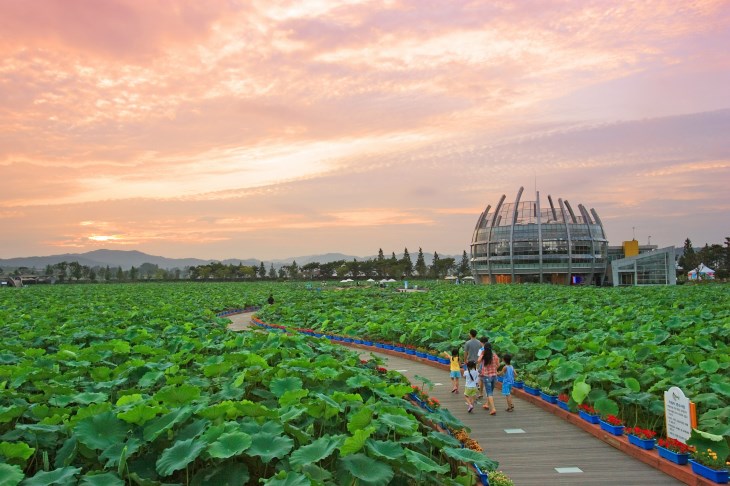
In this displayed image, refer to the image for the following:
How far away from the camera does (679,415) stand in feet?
24.4

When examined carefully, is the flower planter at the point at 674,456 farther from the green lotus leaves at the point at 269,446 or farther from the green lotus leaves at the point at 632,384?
the green lotus leaves at the point at 269,446

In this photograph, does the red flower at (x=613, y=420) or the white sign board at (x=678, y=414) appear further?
the red flower at (x=613, y=420)

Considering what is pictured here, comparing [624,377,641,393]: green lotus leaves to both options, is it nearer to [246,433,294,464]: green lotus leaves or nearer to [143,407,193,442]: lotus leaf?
[246,433,294,464]: green lotus leaves

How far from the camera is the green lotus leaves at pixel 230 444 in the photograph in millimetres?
4719

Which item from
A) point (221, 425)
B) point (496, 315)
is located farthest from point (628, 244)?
point (221, 425)

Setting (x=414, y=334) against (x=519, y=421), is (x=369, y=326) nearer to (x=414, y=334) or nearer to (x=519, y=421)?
(x=414, y=334)

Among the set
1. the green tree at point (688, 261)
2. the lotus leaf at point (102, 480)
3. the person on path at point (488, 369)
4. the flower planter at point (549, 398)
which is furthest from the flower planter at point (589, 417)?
the green tree at point (688, 261)

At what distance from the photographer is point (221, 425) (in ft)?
17.7

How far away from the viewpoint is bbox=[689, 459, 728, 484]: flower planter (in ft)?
21.0

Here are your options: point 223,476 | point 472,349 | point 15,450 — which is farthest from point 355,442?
point 472,349

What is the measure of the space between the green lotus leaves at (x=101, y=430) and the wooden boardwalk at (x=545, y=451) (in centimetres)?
476

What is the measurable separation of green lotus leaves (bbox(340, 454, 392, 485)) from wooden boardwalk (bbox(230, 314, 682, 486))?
2.71 meters

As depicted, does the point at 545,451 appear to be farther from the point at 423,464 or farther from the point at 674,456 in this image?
the point at 423,464

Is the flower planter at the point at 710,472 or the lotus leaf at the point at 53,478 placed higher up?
the lotus leaf at the point at 53,478
